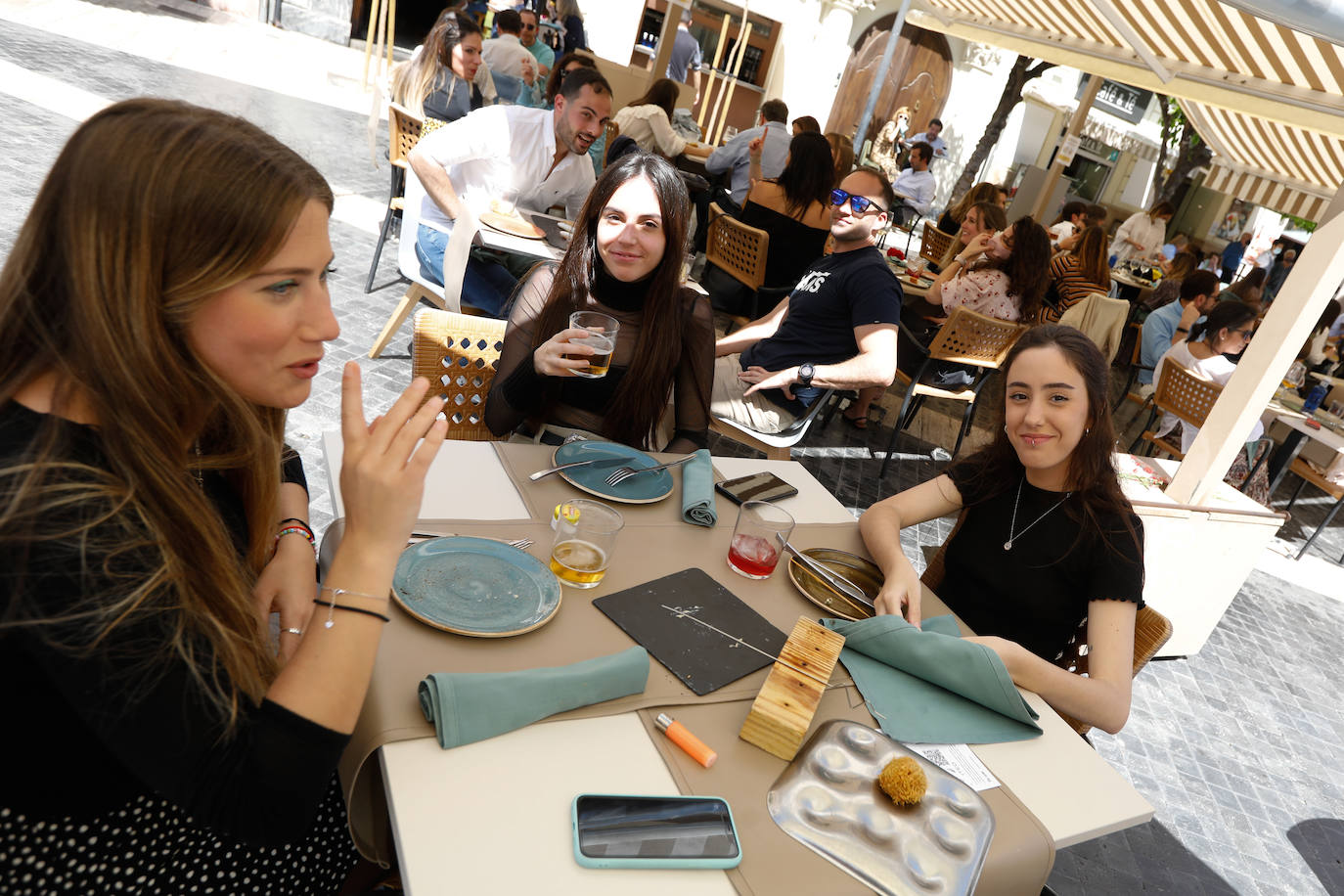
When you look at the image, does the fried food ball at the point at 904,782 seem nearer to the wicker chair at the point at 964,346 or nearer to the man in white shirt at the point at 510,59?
the wicker chair at the point at 964,346

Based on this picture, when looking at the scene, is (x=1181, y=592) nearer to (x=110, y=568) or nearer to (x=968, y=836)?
(x=968, y=836)

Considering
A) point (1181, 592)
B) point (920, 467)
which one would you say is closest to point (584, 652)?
point (1181, 592)

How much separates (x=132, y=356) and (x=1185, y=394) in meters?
5.98

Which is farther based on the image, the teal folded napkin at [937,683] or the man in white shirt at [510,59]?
the man in white shirt at [510,59]

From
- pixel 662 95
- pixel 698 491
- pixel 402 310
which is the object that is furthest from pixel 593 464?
pixel 662 95

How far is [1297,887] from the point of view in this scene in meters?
2.76

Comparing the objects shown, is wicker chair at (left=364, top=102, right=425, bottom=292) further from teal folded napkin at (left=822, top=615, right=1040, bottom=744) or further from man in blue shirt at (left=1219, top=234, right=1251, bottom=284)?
man in blue shirt at (left=1219, top=234, right=1251, bottom=284)

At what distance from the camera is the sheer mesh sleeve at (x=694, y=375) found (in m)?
2.57

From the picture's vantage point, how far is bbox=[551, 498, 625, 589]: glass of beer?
1533 millimetres

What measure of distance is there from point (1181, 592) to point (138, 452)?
4275mm

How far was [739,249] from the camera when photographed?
5.40 metres

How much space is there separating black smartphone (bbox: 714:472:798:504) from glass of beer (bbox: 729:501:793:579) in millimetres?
227

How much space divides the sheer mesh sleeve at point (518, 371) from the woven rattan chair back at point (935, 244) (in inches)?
257

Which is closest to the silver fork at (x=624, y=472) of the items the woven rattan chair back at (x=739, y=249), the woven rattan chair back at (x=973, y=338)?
the woven rattan chair back at (x=973, y=338)
